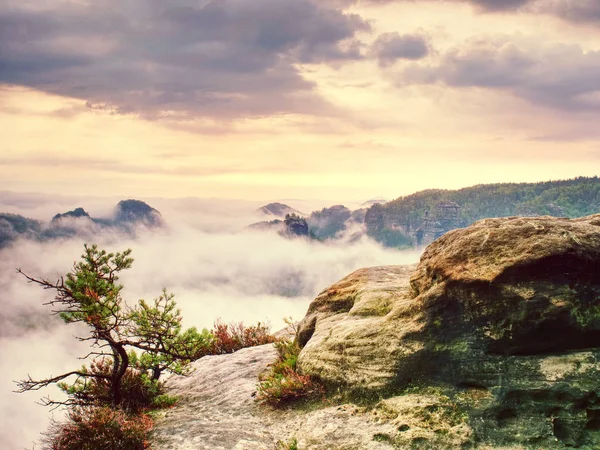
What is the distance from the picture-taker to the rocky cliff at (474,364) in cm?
973

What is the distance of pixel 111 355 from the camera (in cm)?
1288

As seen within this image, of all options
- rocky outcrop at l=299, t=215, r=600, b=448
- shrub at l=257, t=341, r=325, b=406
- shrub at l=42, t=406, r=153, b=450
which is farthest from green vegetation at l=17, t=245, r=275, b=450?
rocky outcrop at l=299, t=215, r=600, b=448

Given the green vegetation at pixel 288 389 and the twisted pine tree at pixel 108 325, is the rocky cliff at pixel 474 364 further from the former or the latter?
the twisted pine tree at pixel 108 325

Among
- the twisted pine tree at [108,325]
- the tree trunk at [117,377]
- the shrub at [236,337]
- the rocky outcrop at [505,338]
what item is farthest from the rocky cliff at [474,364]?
the shrub at [236,337]

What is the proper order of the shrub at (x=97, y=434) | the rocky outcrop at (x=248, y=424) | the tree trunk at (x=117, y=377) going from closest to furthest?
the shrub at (x=97, y=434) → the rocky outcrop at (x=248, y=424) → the tree trunk at (x=117, y=377)

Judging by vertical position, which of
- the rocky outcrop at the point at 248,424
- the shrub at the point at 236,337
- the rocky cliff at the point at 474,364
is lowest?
the shrub at the point at 236,337

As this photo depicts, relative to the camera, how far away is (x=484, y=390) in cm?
1040

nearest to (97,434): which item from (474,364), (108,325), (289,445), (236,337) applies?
(108,325)

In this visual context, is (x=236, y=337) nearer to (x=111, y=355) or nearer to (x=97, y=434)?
(x=111, y=355)

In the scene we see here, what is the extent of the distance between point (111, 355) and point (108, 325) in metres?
1.04

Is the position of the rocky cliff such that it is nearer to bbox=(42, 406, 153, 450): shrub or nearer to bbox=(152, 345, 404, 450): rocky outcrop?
bbox=(152, 345, 404, 450): rocky outcrop

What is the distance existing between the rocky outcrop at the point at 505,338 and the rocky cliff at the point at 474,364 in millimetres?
23

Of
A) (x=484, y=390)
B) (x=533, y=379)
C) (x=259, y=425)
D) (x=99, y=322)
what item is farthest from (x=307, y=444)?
(x=99, y=322)

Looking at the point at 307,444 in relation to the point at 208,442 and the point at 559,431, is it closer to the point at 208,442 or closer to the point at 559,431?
the point at 208,442
